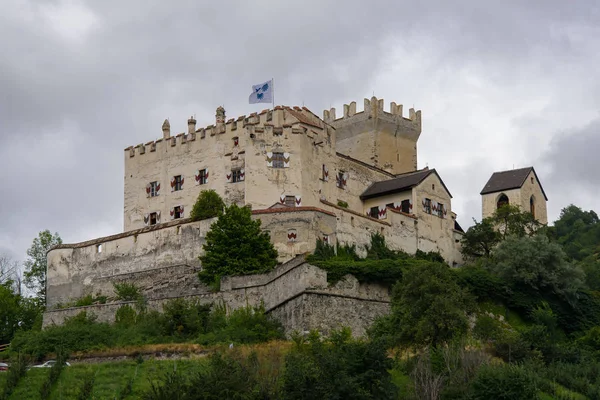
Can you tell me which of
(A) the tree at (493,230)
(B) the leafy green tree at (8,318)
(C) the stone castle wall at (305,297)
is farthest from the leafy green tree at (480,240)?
(B) the leafy green tree at (8,318)

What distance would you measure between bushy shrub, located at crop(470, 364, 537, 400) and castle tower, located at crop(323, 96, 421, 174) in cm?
3646

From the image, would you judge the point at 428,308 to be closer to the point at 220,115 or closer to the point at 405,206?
the point at 405,206

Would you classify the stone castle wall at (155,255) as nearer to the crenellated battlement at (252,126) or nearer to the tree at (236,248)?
the tree at (236,248)

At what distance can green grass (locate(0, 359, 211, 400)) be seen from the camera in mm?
46344

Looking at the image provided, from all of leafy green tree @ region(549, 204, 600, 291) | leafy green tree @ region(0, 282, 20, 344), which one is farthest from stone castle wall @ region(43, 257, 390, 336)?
leafy green tree @ region(549, 204, 600, 291)

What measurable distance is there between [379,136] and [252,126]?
50.7ft

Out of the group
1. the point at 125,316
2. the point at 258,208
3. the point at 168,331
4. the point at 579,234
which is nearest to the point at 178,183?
the point at 258,208

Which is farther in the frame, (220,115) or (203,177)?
(220,115)

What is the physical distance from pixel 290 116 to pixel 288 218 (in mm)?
10159

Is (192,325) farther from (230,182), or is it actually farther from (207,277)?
(230,182)

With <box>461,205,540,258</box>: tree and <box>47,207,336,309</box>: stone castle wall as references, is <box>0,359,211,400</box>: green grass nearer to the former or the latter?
<box>47,207,336,309</box>: stone castle wall

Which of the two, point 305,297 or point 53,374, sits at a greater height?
point 305,297

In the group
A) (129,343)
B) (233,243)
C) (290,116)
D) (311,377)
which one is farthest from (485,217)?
(311,377)

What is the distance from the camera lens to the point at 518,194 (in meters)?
79.8
